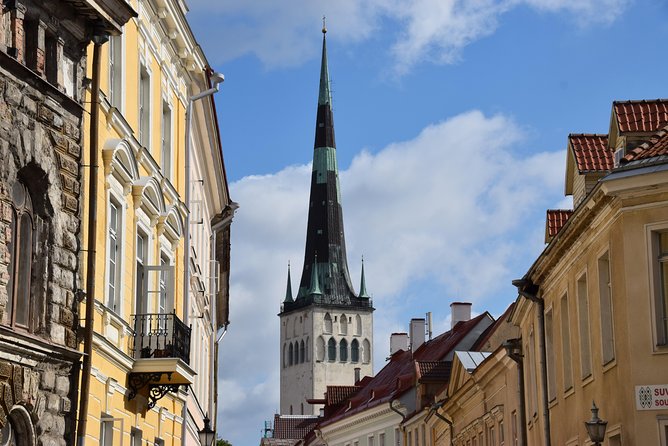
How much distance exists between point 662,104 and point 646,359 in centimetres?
486

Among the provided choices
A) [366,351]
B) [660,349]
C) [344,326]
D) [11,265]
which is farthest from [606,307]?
[366,351]

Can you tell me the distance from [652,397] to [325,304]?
156m

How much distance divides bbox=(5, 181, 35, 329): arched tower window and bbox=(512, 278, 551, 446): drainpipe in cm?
1249

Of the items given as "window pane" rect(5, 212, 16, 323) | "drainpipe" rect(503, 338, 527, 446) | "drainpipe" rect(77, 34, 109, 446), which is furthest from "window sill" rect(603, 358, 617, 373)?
"drainpipe" rect(503, 338, 527, 446)

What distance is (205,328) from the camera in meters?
36.2

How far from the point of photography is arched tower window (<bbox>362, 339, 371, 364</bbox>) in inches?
6875

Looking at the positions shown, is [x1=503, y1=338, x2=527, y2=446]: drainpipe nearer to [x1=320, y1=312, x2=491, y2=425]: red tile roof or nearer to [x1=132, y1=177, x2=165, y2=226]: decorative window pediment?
[x1=132, y1=177, x2=165, y2=226]: decorative window pediment

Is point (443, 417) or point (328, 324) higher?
point (328, 324)

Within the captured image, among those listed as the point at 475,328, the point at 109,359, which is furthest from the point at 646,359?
the point at 475,328

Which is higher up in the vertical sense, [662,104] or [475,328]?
[475,328]

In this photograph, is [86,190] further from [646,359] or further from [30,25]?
[646,359]

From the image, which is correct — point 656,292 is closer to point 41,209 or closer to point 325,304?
point 41,209

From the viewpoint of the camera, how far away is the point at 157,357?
20.8m

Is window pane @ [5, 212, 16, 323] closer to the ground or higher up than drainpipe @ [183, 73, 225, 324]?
closer to the ground
